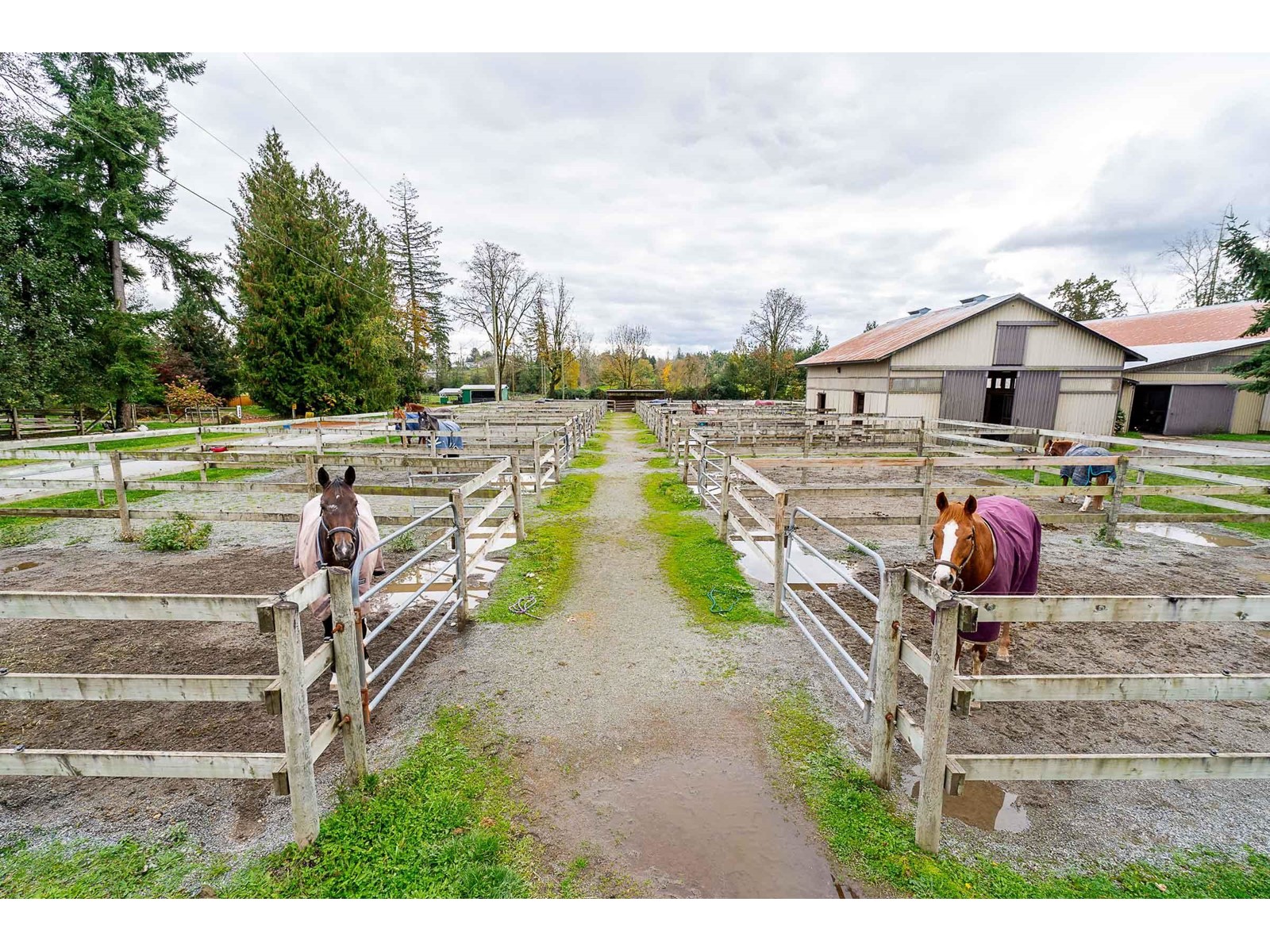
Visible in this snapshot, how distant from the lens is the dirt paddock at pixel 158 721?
2828 mm

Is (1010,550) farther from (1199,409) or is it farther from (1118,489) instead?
(1199,409)

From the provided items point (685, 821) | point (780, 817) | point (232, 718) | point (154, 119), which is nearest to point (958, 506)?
point (780, 817)

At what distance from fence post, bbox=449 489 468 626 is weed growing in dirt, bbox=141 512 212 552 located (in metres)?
5.14

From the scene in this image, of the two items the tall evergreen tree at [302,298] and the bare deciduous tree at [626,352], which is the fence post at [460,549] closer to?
the tall evergreen tree at [302,298]

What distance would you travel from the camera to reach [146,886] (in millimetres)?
2404

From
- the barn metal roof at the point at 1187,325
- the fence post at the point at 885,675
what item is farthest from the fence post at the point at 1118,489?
the barn metal roof at the point at 1187,325

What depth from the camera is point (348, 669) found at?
288cm

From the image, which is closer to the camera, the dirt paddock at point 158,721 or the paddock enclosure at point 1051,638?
the paddock enclosure at point 1051,638

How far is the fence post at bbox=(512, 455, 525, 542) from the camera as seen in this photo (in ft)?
25.3

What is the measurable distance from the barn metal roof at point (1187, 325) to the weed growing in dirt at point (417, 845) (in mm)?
34310

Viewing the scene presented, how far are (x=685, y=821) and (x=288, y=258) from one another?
108 feet

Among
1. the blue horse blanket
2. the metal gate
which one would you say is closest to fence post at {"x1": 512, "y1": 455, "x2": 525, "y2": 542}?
the metal gate

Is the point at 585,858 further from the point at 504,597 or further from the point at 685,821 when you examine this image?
the point at 504,597

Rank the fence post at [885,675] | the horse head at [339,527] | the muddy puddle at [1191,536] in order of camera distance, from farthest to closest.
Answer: the muddy puddle at [1191,536], the horse head at [339,527], the fence post at [885,675]
